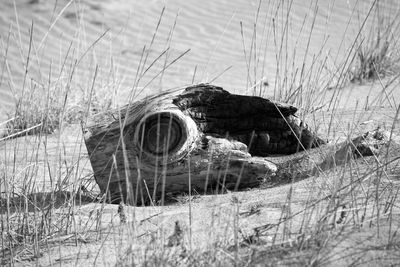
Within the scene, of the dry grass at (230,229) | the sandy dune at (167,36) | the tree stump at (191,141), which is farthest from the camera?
the sandy dune at (167,36)

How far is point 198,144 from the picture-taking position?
3467 mm

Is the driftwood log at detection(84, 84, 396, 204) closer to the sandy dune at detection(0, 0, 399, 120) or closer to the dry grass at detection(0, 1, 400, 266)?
the dry grass at detection(0, 1, 400, 266)

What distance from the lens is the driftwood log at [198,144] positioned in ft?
11.1

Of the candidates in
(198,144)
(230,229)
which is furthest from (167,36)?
(230,229)

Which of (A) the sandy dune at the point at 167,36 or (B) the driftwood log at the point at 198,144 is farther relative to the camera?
(A) the sandy dune at the point at 167,36

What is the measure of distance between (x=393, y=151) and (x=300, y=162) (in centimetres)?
45

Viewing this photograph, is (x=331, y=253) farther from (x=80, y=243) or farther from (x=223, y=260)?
(x=80, y=243)

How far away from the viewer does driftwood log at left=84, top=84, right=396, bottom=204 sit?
11.1 ft

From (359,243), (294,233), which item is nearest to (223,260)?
(294,233)

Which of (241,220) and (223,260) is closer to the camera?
(223,260)

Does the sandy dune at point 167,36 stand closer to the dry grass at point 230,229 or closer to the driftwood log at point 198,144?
the driftwood log at point 198,144

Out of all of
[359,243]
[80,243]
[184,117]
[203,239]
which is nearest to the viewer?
[359,243]

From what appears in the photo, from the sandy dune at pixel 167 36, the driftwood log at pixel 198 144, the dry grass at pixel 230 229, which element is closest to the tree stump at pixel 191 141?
the driftwood log at pixel 198 144

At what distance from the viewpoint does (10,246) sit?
2783 mm
